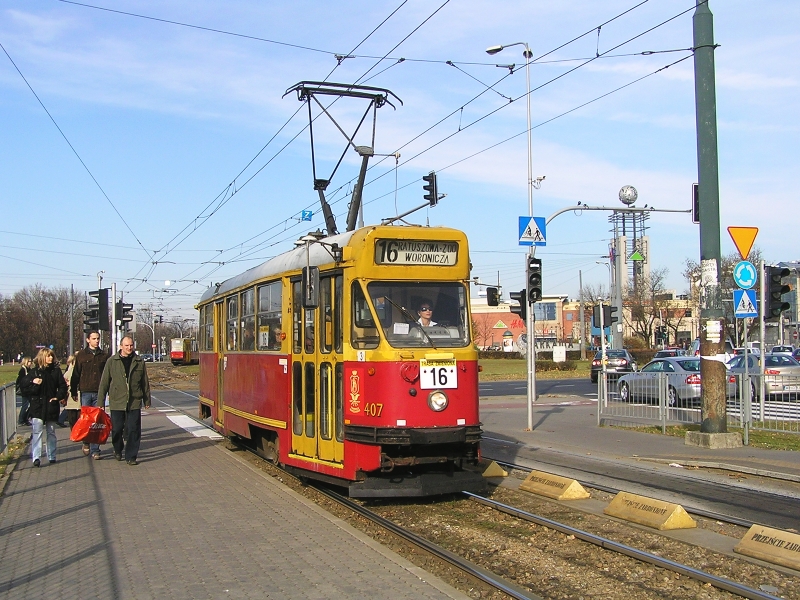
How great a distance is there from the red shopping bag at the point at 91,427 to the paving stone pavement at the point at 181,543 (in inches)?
40.5

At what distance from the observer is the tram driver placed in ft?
31.1

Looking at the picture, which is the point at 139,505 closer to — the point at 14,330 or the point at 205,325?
the point at 205,325

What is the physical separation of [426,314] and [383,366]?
2.90 feet

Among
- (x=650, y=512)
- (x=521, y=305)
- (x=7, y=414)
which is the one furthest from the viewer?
(x=521, y=305)

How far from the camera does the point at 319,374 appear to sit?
32.9 feet

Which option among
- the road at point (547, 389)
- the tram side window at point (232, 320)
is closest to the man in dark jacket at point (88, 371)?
the tram side window at point (232, 320)

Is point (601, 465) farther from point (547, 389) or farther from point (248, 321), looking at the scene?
point (547, 389)

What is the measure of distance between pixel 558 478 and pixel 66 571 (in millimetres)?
6151

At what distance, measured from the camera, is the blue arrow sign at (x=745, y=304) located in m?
16.5

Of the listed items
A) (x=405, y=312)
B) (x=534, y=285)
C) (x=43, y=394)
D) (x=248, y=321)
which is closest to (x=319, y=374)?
(x=405, y=312)

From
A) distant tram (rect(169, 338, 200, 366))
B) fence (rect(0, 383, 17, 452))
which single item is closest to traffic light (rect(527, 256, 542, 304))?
fence (rect(0, 383, 17, 452))

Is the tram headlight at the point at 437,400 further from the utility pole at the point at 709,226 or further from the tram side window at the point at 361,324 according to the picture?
the utility pole at the point at 709,226

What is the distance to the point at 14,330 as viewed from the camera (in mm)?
86062

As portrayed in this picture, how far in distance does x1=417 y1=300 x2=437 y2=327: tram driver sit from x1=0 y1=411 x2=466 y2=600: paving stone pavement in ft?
7.87
